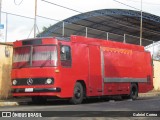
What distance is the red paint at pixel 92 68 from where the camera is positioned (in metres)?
19.2

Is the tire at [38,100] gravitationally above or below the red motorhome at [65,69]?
below

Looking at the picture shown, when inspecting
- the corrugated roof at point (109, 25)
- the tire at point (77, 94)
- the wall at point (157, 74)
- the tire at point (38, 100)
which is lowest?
the tire at point (38, 100)

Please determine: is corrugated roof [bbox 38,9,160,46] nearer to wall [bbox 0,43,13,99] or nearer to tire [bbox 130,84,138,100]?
tire [bbox 130,84,138,100]

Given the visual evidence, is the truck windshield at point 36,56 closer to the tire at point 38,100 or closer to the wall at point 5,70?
the tire at point 38,100

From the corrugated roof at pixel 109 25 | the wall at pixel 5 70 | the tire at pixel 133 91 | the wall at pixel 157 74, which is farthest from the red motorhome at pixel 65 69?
the wall at pixel 157 74

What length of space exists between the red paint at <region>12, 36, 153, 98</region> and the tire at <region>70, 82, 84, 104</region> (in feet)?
1.00

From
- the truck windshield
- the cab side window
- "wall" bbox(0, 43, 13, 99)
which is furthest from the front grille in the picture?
"wall" bbox(0, 43, 13, 99)

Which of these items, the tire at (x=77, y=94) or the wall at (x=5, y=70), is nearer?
the tire at (x=77, y=94)

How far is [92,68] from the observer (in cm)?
2156

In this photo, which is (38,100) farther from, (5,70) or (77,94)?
(5,70)

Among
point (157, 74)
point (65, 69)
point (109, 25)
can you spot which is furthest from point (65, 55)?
point (109, 25)

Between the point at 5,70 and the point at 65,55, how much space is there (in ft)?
15.4

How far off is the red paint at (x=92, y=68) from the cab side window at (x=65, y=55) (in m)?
0.16

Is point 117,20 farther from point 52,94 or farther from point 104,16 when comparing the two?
point 52,94
